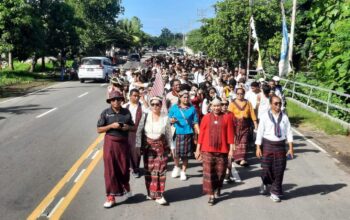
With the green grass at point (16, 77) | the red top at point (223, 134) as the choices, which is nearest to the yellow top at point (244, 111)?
the red top at point (223, 134)

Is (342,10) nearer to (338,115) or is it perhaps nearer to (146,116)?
(338,115)

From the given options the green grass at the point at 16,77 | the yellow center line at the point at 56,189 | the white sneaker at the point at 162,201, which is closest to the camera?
the yellow center line at the point at 56,189


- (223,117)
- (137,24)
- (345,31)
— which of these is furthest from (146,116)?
(137,24)

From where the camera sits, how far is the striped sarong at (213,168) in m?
7.11

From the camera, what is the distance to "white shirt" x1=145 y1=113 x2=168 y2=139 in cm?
702

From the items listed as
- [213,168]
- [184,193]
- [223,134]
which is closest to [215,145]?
[223,134]

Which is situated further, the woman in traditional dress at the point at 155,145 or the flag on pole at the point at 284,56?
the flag on pole at the point at 284,56

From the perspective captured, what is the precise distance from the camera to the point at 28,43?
104ft

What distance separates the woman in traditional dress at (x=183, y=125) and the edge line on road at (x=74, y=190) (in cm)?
158

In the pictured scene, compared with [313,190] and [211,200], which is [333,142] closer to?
[313,190]

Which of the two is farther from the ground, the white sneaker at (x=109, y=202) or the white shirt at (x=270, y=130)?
the white shirt at (x=270, y=130)

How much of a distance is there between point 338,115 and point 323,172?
694cm

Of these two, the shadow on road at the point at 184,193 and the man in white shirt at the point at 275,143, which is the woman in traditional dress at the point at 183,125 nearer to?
the shadow on road at the point at 184,193

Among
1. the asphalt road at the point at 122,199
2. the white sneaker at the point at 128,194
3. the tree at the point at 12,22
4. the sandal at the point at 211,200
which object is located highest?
the tree at the point at 12,22
